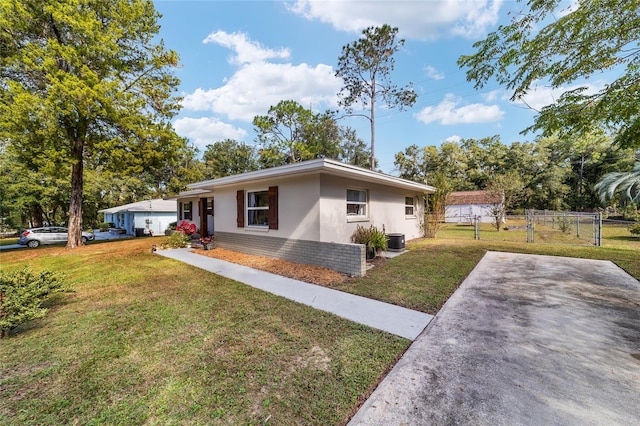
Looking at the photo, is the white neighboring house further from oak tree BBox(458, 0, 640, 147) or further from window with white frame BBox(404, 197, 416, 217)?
oak tree BBox(458, 0, 640, 147)

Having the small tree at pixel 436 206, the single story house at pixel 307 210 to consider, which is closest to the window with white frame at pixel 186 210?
the single story house at pixel 307 210

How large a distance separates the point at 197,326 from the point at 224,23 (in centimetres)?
1034

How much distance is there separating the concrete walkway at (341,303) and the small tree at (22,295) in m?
3.11

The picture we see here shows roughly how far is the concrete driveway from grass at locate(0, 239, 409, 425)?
0.34 meters

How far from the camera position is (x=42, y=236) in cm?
1427

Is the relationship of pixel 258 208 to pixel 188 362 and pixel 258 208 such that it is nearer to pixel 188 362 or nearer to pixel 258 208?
pixel 258 208

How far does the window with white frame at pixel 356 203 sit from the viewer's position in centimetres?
819

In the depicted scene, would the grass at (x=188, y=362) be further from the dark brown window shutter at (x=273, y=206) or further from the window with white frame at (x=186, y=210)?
the window with white frame at (x=186, y=210)

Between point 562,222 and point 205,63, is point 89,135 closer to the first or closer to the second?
point 205,63

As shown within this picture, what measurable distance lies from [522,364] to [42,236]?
21.2 meters

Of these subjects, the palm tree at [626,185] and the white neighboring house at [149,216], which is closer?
the palm tree at [626,185]

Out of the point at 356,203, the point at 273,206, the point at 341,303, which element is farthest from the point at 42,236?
the point at 341,303

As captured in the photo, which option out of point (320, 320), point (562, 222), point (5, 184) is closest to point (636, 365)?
point (320, 320)

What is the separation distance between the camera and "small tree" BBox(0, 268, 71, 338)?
313cm
